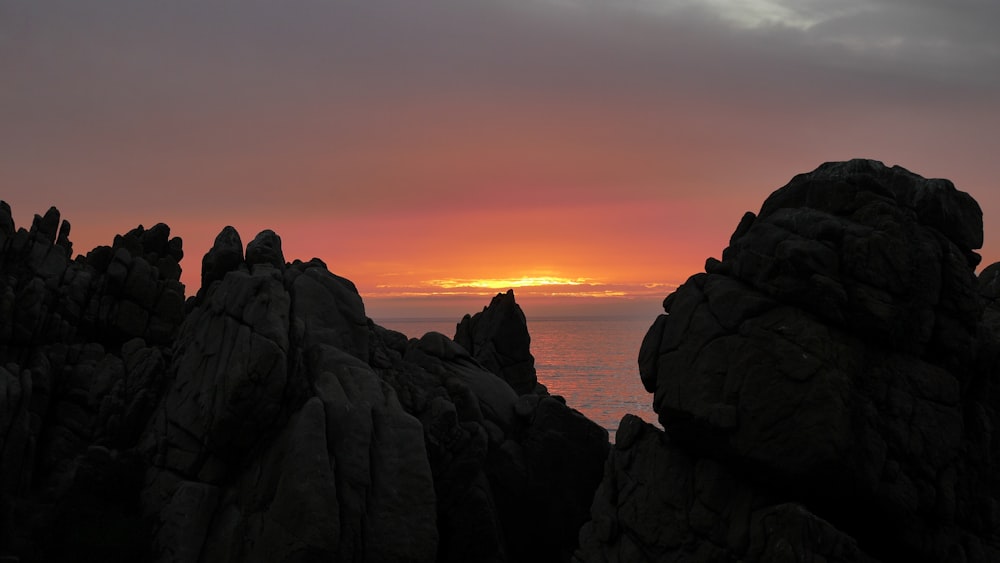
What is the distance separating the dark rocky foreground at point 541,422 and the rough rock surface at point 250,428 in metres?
0.10

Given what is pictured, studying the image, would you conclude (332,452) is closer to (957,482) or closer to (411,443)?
(411,443)

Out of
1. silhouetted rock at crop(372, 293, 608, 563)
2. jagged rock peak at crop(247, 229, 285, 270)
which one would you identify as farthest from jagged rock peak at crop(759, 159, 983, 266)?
jagged rock peak at crop(247, 229, 285, 270)

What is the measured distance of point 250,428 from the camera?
1184 inches

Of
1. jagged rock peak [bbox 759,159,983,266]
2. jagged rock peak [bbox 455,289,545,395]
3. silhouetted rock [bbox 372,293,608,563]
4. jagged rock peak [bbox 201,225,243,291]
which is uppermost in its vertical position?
jagged rock peak [bbox 759,159,983,266]

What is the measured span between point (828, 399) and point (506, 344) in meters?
33.5

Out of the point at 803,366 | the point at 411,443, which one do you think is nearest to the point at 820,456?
the point at 803,366

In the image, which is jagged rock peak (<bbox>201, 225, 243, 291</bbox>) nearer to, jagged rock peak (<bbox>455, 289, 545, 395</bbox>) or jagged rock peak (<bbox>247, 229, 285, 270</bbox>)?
jagged rock peak (<bbox>247, 229, 285, 270</bbox>)

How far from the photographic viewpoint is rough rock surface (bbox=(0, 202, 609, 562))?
2892cm

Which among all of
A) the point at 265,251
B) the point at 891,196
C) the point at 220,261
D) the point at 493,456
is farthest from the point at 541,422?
the point at 891,196

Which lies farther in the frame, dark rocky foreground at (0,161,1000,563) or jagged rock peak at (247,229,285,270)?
jagged rock peak at (247,229,285,270)

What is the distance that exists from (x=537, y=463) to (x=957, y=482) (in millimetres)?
20114

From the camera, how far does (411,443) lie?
3116 cm

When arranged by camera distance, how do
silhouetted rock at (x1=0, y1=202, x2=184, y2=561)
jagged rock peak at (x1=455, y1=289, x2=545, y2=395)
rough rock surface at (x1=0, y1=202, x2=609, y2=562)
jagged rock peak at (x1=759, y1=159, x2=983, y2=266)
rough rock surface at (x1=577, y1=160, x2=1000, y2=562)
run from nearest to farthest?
rough rock surface at (x1=577, y1=160, x2=1000, y2=562) < jagged rock peak at (x1=759, y1=159, x2=983, y2=266) < rough rock surface at (x1=0, y1=202, x2=609, y2=562) < silhouetted rock at (x1=0, y1=202, x2=184, y2=561) < jagged rock peak at (x1=455, y1=289, x2=545, y2=395)

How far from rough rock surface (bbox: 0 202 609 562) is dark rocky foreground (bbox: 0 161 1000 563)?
10cm
